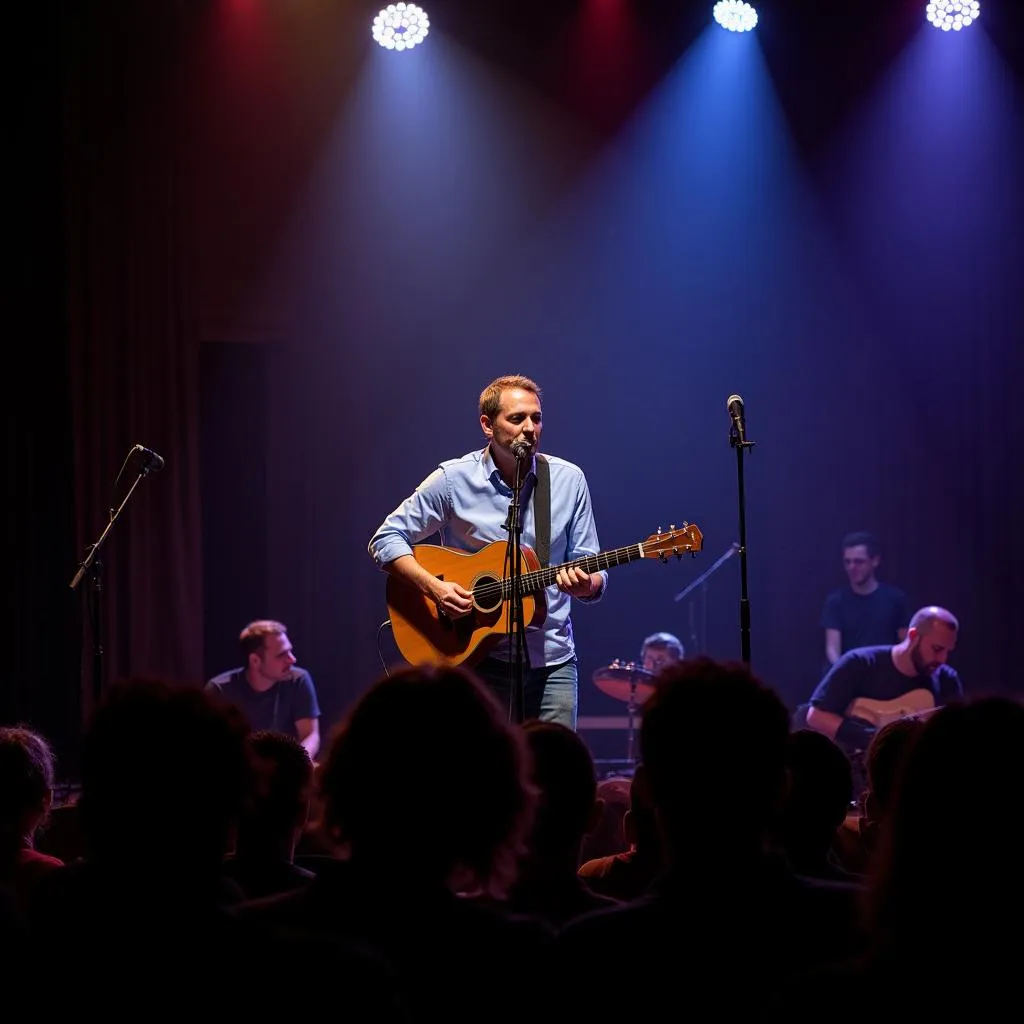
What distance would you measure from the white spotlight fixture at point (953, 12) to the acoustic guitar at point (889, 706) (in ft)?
18.3

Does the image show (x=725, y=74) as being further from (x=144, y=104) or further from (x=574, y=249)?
(x=144, y=104)

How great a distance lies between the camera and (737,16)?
1010 cm

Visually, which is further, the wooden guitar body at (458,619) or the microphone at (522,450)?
the wooden guitar body at (458,619)

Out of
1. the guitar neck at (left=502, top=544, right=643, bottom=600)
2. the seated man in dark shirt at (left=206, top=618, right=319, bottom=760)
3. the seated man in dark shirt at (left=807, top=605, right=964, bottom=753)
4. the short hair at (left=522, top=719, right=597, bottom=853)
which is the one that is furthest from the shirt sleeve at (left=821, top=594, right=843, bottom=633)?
the short hair at (left=522, top=719, right=597, bottom=853)

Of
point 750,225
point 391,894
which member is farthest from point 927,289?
point 391,894

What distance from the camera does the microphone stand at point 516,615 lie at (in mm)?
4816

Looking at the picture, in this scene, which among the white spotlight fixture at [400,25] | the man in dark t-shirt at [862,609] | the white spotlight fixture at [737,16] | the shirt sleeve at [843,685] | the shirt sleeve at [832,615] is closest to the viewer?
the shirt sleeve at [843,685]

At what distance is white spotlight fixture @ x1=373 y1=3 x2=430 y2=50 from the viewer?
31.8ft

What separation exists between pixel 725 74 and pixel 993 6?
2.23 meters

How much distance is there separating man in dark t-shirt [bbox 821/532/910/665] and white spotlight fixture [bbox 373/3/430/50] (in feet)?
17.8

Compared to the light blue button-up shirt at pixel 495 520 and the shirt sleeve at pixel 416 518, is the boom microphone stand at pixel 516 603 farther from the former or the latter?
the shirt sleeve at pixel 416 518

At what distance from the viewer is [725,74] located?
1045 cm

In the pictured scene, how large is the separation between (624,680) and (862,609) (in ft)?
7.64

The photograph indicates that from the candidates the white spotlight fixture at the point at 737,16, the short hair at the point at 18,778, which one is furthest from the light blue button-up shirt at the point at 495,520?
the white spotlight fixture at the point at 737,16
